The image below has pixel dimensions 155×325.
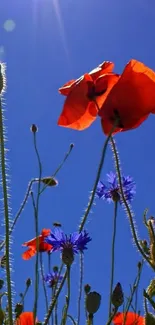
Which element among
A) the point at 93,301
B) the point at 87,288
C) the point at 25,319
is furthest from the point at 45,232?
the point at 93,301

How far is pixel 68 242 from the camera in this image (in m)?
1.56

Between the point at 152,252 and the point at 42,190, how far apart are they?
53 cm

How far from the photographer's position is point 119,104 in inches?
57.1

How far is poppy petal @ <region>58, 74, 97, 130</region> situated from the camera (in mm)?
1461

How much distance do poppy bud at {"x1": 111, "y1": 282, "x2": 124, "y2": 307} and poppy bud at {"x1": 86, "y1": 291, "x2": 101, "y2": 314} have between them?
4 centimetres

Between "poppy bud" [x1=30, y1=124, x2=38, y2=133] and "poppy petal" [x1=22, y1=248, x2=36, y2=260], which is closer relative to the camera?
"poppy bud" [x1=30, y1=124, x2=38, y2=133]

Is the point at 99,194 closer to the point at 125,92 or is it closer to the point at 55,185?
the point at 55,185

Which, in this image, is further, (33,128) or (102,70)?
(33,128)

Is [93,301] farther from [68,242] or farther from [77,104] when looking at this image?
[77,104]

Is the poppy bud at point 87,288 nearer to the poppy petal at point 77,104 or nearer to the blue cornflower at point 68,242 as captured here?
the blue cornflower at point 68,242

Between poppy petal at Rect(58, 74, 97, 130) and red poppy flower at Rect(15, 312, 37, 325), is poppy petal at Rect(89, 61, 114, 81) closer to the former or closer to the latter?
poppy petal at Rect(58, 74, 97, 130)

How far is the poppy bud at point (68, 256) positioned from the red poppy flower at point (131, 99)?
13.6 inches

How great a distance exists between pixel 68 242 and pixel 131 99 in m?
0.45

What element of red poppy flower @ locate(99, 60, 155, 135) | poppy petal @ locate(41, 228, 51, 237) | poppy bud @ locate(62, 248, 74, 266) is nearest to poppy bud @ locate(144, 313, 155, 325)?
poppy bud @ locate(62, 248, 74, 266)
